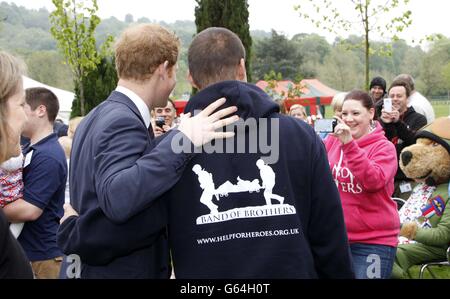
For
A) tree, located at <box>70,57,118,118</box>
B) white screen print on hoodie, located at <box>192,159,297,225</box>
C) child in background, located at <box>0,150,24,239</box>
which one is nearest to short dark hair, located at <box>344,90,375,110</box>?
white screen print on hoodie, located at <box>192,159,297,225</box>

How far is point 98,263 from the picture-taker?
2.44 metres

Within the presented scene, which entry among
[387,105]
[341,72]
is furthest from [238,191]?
[341,72]

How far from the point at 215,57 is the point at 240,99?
249 mm

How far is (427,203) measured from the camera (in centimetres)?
533

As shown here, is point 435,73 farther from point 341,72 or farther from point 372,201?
point 372,201

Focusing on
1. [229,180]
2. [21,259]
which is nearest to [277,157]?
[229,180]

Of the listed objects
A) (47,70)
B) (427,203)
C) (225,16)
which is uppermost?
(225,16)

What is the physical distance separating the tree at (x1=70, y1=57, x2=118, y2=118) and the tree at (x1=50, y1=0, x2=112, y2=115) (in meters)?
0.54

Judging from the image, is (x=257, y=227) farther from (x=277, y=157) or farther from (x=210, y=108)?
(x=210, y=108)

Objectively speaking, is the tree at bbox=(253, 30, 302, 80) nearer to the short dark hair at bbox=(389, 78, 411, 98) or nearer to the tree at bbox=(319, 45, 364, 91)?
the tree at bbox=(319, 45, 364, 91)

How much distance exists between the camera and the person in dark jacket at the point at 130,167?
223 centimetres

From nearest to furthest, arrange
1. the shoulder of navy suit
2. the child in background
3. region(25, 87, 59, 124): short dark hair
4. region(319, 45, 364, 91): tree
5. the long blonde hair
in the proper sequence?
the long blonde hair → the shoulder of navy suit → the child in background → region(25, 87, 59, 124): short dark hair → region(319, 45, 364, 91): tree

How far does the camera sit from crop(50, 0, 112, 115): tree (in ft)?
42.0

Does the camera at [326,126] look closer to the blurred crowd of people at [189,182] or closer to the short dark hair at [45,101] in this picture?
the blurred crowd of people at [189,182]
